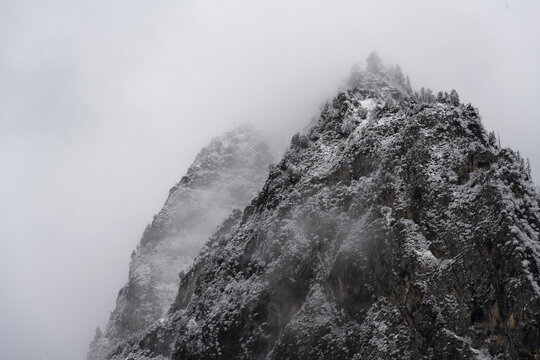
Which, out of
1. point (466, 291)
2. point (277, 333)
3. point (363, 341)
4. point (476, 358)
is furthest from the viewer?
point (277, 333)

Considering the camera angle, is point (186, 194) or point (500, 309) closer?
point (500, 309)

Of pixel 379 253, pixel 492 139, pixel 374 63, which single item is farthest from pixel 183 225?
pixel 492 139

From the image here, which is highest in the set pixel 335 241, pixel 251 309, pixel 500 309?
pixel 335 241

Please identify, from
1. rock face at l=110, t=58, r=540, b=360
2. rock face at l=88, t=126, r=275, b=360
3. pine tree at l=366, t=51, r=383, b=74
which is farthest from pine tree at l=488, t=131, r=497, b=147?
rock face at l=88, t=126, r=275, b=360

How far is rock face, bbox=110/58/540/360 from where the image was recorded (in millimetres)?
53719

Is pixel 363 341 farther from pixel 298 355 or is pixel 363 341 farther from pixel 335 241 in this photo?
pixel 335 241

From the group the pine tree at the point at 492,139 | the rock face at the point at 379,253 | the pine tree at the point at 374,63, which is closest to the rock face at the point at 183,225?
the rock face at the point at 379,253

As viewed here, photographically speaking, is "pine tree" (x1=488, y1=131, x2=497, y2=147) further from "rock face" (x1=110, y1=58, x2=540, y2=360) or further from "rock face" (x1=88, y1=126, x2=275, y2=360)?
"rock face" (x1=88, y1=126, x2=275, y2=360)

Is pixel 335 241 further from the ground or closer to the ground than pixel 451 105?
closer to the ground

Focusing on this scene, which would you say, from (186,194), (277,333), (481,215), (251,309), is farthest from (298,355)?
(186,194)

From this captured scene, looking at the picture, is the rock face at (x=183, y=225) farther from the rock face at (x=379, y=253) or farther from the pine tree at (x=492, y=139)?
the pine tree at (x=492, y=139)

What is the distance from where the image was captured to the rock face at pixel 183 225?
109188mm

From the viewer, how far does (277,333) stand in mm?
69312

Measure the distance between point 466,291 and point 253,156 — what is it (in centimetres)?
7453
